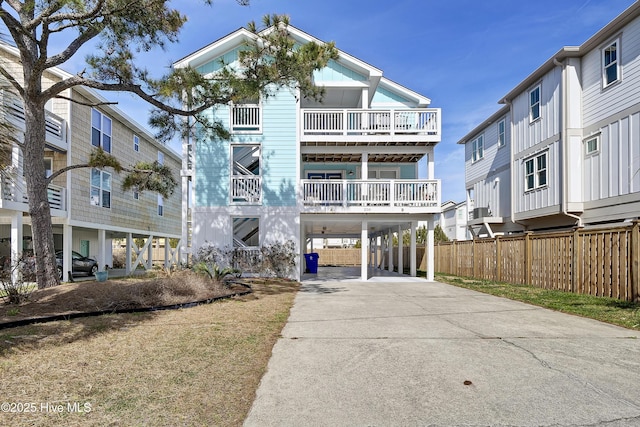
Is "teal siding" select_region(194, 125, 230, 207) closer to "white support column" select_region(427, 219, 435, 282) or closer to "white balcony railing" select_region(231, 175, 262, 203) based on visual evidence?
"white balcony railing" select_region(231, 175, 262, 203)

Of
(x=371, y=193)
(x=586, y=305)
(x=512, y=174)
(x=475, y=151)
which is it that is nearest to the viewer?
(x=586, y=305)

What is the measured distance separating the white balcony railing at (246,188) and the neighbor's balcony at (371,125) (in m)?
2.47

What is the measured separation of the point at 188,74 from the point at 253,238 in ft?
29.8

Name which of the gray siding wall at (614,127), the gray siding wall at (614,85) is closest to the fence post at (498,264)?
the gray siding wall at (614,127)

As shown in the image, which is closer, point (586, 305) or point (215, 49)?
point (586, 305)

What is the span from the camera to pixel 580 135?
14188 mm

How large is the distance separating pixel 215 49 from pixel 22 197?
8637 mm

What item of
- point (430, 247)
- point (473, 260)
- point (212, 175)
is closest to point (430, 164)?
point (430, 247)

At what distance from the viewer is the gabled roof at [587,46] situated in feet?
38.4

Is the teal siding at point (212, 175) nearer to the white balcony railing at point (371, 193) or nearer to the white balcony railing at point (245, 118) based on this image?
the white balcony railing at point (245, 118)

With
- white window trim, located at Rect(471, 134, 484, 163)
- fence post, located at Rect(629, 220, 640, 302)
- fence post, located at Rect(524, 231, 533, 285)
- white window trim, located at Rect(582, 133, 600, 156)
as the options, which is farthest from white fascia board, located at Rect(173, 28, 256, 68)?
white window trim, located at Rect(471, 134, 484, 163)

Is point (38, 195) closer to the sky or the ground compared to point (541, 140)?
closer to the ground

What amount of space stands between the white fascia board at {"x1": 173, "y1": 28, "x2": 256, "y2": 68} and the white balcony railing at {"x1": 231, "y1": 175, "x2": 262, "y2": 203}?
478 centimetres

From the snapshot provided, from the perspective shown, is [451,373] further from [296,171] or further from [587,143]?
[587,143]
